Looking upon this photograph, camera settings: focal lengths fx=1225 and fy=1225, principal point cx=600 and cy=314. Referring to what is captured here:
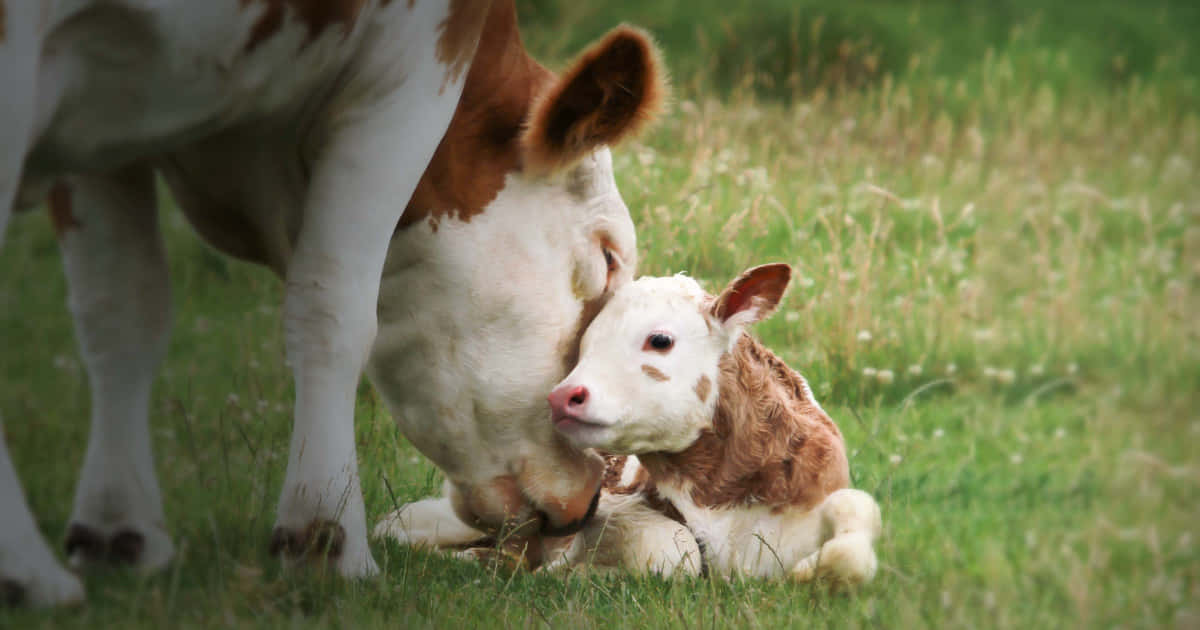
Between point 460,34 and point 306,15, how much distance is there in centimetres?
46

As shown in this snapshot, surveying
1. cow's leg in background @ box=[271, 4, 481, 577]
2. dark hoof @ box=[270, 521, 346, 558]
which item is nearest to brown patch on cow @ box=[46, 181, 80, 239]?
cow's leg in background @ box=[271, 4, 481, 577]

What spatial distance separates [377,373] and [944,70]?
8647 millimetres

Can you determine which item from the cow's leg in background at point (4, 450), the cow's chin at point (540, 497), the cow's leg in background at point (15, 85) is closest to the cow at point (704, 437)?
the cow's chin at point (540, 497)

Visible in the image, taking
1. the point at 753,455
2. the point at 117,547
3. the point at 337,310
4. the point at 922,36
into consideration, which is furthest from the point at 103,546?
the point at 922,36

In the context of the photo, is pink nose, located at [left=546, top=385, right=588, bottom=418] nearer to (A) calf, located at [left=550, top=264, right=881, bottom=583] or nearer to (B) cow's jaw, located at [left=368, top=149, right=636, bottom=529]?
(A) calf, located at [left=550, top=264, right=881, bottom=583]

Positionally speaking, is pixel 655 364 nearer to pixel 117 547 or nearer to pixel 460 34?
pixel 460 34

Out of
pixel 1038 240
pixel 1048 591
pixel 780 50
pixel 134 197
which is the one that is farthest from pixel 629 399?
pixel 780 50

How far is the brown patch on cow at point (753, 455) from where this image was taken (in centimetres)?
321

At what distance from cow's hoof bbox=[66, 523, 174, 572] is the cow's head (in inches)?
26.9

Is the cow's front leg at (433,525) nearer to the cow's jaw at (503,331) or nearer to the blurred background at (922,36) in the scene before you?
the cow's jaw at (503,331)

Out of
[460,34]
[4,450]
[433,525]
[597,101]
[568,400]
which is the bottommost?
[433,525]

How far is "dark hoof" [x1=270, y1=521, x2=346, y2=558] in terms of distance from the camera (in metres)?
2.77

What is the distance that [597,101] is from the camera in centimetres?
316

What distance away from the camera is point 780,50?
9789 millimetres
